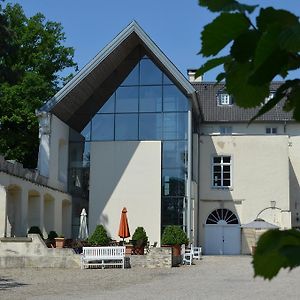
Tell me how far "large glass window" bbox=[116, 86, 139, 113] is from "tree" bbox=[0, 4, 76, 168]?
560 cm

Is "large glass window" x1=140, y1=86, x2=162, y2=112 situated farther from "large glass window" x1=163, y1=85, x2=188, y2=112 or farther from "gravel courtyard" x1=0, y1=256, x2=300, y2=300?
"gravel courtyard" x1=0, y1=256, x2=300, y2=300

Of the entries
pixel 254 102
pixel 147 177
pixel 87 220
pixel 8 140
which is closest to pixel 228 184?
pixel 147 177

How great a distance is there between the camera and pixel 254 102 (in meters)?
1.25

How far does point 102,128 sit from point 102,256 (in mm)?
10615

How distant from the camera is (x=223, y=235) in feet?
110

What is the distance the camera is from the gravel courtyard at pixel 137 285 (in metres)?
12.8

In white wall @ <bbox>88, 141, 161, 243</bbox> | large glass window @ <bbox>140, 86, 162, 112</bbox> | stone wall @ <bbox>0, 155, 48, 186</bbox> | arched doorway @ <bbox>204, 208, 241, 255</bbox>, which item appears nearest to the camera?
stone wall @ <bbox>0, 155, 48, 186</bbox>

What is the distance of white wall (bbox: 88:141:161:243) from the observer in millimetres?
30000

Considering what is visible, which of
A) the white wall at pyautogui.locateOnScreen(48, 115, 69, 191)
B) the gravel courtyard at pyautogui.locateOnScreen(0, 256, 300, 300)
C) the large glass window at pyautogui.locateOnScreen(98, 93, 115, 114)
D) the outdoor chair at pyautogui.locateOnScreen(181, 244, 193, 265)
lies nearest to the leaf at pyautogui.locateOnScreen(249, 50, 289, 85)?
the gravel courtyard at pyautogui.locateOnScreen(0, 256, 300, 300)

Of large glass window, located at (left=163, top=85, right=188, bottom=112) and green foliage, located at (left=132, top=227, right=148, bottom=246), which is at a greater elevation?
large glass window, located at (left=163, top=85, right=188, bottom=112)

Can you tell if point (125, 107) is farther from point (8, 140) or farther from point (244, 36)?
point (244, 36)

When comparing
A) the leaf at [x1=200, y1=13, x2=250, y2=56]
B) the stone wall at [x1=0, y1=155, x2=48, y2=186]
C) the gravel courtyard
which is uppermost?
the stone wall at [x1=0, y1=155, x2=48, y2=186]

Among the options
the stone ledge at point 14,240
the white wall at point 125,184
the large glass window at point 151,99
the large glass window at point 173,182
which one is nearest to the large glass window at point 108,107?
the large glass window at point 151,99

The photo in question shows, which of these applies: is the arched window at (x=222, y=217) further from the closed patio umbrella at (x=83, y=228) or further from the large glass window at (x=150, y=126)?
the closed patio umbrella at (x=83, y=228)
